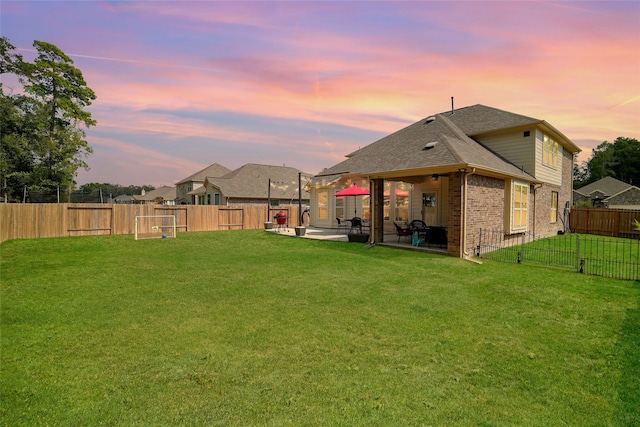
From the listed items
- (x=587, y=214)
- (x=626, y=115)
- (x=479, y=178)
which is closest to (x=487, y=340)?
(x=479, y=178)

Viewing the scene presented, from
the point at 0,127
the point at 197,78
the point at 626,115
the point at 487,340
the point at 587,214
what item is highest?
the point at 0,127

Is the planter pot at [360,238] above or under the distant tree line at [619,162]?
under

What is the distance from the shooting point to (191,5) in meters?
8.20

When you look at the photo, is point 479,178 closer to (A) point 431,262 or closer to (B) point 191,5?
(A) point 431,262

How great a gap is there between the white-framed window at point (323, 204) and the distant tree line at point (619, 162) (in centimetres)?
A: 7421

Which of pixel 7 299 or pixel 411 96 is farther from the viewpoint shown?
pixel 411 96

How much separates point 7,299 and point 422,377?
755 centimetres

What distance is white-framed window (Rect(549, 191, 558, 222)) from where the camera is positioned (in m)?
18.0

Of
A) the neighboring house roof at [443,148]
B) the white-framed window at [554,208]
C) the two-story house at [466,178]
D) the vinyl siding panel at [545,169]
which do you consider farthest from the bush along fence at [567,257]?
the white-framed window at [554,208]

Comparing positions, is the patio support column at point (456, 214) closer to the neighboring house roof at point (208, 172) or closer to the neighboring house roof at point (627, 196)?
the neighboring house roof at point (208, 172)

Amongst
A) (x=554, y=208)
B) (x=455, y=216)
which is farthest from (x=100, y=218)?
(x=554, y=208)

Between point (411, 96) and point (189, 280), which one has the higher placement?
point (411, 96)

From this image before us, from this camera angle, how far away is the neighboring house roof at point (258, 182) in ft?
110

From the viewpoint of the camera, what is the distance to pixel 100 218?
688 inches
